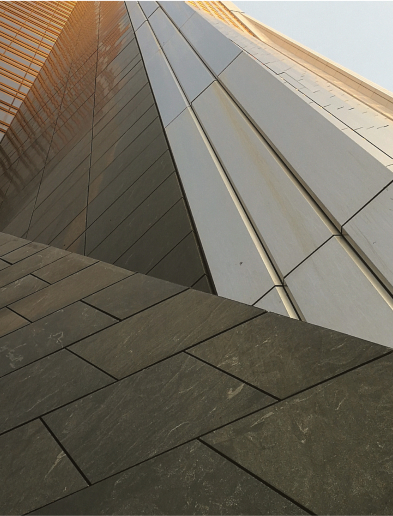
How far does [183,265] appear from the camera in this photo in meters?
5.25

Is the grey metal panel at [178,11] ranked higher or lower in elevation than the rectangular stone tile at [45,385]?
higher

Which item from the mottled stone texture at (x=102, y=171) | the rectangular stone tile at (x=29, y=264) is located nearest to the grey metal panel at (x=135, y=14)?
the mottled stone texture at (x=102, y=171)

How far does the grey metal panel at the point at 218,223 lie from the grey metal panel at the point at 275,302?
80 mm

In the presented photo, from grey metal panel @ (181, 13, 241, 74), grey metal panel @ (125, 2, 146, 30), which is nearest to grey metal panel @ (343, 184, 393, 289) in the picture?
grey metal panel @ (181, 13, 241, 74)

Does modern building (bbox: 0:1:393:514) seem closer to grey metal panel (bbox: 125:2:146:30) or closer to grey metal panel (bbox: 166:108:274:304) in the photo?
grey metal panel (bbox: 166:108:274:304)

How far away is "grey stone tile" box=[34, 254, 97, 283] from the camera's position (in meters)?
5.16

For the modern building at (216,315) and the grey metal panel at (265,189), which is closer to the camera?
the modern building at (216,315)

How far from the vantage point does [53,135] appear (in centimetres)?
1245

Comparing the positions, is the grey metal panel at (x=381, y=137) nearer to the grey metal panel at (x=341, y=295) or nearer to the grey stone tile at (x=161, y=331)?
the grey metal panel at (x=341, y=295)

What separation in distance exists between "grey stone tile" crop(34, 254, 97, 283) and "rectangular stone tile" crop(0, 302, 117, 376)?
2.82 feet

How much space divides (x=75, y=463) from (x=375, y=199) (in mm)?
2575

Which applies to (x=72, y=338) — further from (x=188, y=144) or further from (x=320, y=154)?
(x=188, y=144)

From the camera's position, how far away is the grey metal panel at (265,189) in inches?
167

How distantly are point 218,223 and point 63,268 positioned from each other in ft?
5.11
